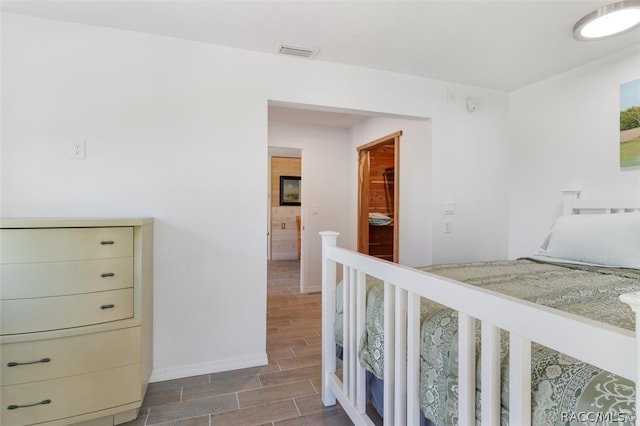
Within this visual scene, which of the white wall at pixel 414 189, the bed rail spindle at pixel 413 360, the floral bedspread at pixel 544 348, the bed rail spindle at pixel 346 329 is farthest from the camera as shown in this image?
the white wall at pixel 414 189

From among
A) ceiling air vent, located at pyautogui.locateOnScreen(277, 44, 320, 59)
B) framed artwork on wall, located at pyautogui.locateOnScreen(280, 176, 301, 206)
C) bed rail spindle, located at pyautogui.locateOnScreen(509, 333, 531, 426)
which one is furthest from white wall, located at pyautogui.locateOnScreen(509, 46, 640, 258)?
framed artwork on wall, located at pyautogui.locateOnScreen(280, 176, 301, 206)

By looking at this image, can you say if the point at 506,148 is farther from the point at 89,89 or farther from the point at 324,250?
the point at 89,89

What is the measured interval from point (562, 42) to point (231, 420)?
3.11 metres

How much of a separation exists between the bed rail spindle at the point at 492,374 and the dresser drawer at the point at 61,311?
1.71 meters

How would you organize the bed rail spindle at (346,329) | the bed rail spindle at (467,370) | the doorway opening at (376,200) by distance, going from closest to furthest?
1. the bed rail spindle at (467,370)
2. the bed rail spindle at (346,329)
3. the doorway opening at (376,200)

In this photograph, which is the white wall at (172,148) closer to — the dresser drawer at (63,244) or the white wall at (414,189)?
the dresser drawer at (63,244)

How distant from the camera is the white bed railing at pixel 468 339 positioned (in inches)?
22.1

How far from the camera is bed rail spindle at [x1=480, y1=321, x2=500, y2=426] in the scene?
789 millimetres

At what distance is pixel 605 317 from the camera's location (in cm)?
109

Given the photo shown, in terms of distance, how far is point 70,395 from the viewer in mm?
1528

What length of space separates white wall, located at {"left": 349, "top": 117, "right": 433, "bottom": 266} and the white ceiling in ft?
2.44

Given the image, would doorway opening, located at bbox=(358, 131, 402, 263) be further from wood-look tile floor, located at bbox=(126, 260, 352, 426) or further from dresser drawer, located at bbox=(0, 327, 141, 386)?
dresser drawer, located at bbox=(0, 327, 141, 386)

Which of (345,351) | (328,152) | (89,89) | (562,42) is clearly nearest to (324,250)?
(345,351)

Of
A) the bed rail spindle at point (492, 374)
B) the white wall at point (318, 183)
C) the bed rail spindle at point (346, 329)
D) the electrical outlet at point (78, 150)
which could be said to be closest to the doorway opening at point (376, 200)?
the white wall at point (318, 183)
